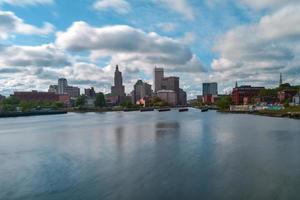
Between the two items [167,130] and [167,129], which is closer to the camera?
[167,130]

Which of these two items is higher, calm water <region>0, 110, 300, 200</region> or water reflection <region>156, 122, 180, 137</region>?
water reflection <region>156, 122, 180, 137</region>

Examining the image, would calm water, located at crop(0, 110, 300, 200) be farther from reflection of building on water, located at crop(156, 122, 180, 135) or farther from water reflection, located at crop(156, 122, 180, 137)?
reflection of building on water, located at crop(156, 122, 180, 135)

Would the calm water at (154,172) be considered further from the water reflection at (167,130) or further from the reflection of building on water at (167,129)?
the reflection of building on water at (167,129)

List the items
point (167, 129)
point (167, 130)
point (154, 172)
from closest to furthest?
point (154, 172) → point (167, 130) → point (167, 129)

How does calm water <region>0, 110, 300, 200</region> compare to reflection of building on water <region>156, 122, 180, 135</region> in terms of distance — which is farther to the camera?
reflection of building on water <region>156, 122, 180, 135</region>

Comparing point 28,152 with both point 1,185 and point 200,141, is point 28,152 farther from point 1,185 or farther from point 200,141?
point 200,141

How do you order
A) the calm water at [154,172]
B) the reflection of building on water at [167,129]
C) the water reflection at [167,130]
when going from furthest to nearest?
the reflection of building on water at [167,129] < the water reflection at [167,130] < the calm water at [154,172]

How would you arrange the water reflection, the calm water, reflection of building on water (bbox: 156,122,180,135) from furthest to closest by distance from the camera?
1. reflection of building on water (bbox: 156,122,180,135)
2. the water reflection
3. the calm water

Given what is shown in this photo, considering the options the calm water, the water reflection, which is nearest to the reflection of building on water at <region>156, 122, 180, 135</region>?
the water reflection

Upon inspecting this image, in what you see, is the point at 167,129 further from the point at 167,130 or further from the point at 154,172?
the point at 154,172

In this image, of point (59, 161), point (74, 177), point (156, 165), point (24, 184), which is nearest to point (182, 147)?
point (156, 165)

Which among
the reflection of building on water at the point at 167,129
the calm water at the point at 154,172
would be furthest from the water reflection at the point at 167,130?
the calm water at the point at 154,172

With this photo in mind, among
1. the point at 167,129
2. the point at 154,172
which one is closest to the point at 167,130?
the point at 167,129

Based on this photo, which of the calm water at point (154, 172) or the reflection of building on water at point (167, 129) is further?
the reflection of building on water at point (167, 129)
